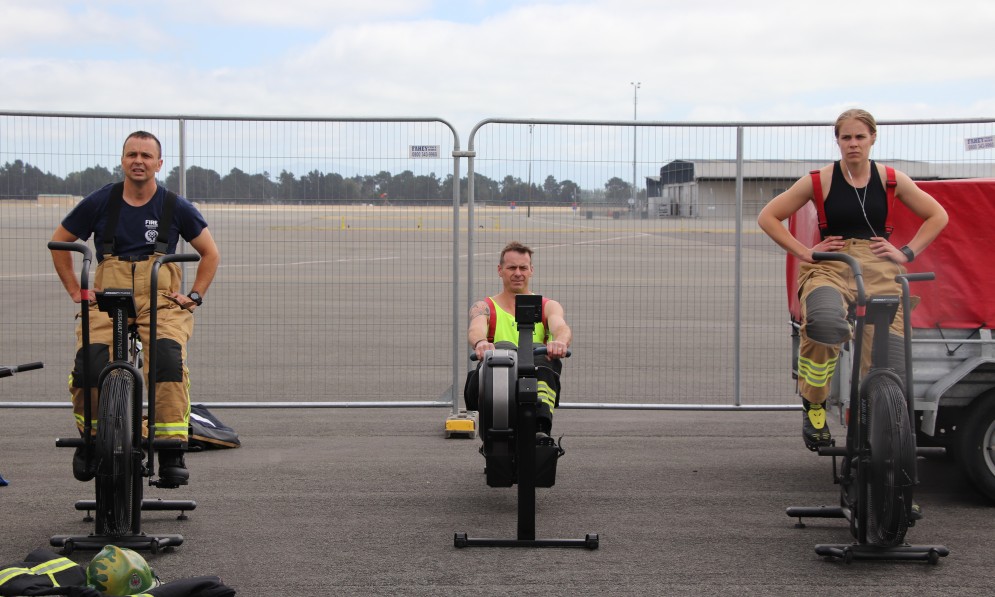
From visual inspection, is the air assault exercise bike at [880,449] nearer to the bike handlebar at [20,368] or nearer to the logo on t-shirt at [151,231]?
the logo on t-shirt at [151,231]

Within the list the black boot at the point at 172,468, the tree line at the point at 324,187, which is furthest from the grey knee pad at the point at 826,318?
the tree line at the point at 324,187

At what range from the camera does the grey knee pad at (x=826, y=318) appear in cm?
569

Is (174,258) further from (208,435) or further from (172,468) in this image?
(208,435)

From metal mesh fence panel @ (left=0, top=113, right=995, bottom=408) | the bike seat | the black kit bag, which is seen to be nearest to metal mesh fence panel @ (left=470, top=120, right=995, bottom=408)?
metal mesh fence panel @ (left=0, top=113, right=995, bottom=408)

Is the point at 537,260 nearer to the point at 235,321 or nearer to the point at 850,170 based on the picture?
the point at 850,170

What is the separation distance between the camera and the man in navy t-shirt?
568cm

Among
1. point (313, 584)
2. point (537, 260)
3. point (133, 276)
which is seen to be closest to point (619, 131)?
point (537, 260)

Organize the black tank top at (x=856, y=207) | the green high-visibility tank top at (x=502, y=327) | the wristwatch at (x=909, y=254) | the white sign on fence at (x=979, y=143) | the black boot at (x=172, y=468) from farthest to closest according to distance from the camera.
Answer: the white sign on fence at (x=979, y=143)
the green high-visibility tank top at (x=502, y=327)
the black tank top at (x=856, y=207)
the wristwatch at (x=909, y=254)
the black boot at (x=172, y=468)

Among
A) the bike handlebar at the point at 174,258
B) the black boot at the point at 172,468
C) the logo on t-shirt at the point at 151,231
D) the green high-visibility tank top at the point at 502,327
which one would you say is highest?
the logo on t-shirt at the point at 151,231

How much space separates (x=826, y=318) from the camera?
5.71 m

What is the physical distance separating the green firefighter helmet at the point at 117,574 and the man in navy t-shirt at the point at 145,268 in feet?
3.74

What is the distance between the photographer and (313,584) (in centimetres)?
489

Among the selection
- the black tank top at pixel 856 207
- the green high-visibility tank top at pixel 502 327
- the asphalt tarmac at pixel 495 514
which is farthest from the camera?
the green high-visibility tank top at pixel 502 327

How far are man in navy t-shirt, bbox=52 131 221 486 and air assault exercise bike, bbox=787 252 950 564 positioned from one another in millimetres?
3170
